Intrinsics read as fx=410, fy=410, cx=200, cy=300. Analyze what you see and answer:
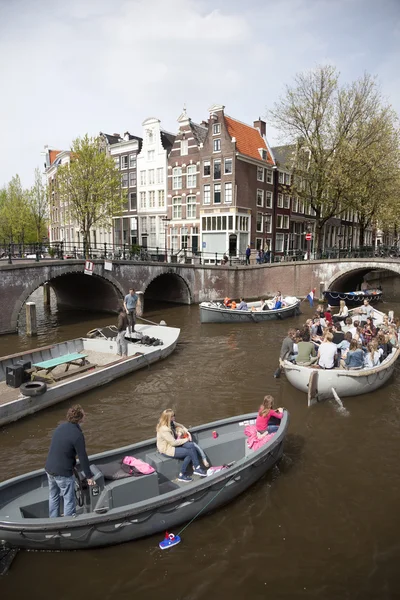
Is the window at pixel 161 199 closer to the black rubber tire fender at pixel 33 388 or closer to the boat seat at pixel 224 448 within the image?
the black rubber tire fender at pixel 33 388

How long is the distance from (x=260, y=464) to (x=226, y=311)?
15.8 meters

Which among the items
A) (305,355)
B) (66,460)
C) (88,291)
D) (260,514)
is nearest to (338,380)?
(305,355)

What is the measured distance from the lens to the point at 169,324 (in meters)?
24.6

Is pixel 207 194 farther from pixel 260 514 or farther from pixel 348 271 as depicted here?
pixel 260 514

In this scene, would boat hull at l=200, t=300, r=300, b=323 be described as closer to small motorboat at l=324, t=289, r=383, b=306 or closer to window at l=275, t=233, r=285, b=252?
small motorboat at l=324, t=289, r=383, b=306

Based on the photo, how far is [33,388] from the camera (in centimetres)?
1099

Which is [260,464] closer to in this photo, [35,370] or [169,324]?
[35,370]

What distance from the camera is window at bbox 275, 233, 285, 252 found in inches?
1708

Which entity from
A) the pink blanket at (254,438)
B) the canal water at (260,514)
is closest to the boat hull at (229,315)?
the canal water at (260,514)

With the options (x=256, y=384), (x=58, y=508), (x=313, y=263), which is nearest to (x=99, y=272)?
(x=256, y=384)

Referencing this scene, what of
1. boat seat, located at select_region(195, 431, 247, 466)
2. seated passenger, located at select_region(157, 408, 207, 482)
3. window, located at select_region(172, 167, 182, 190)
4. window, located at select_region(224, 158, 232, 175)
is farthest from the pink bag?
window, located at select_region(172, 167, 182, 190)

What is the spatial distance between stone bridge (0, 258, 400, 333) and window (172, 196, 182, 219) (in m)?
10.1

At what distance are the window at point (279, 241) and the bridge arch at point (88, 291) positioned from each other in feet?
71.1

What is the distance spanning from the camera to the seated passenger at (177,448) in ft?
24.5
